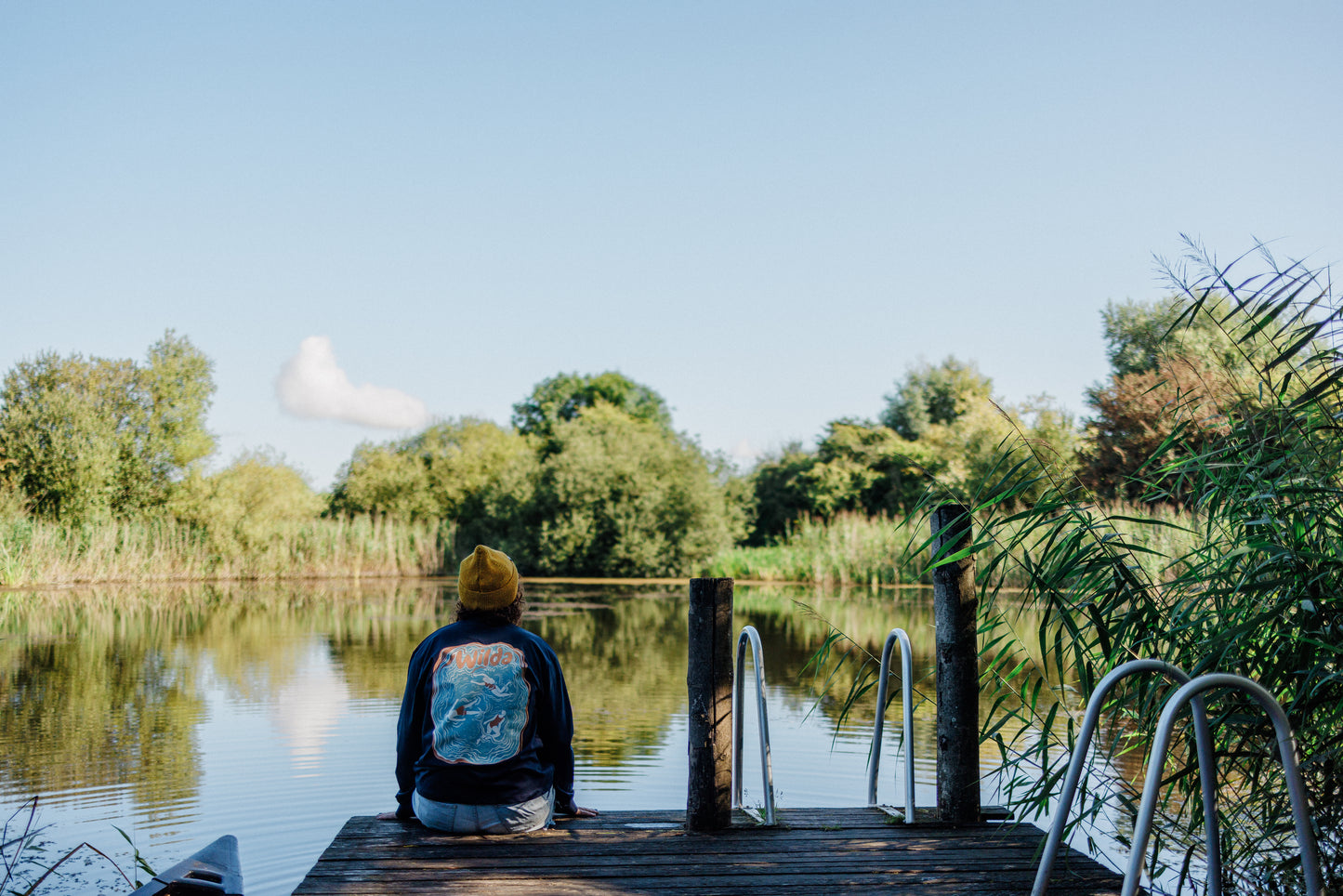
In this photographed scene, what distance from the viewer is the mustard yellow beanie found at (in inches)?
140

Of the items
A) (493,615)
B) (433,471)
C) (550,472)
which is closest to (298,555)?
(550,472)

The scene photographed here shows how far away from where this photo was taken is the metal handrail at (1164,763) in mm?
2061

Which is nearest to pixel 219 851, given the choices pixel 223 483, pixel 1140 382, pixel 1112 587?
pixel 1112 587

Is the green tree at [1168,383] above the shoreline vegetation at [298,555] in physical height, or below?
above

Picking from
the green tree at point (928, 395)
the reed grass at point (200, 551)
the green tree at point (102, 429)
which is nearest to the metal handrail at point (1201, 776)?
the reed grass at point (200, 551)

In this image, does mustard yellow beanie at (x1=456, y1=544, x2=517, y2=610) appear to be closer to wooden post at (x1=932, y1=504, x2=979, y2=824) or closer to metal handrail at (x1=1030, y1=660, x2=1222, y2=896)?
wooden post at (x1=932, y1=504, x2=979, y2=824)

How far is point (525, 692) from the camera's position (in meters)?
3.42

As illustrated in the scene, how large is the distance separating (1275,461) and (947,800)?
62.9 inches

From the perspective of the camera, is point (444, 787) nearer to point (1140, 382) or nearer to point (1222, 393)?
point (1222, 393)

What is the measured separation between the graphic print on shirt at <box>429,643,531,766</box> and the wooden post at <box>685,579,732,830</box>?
2.11ft

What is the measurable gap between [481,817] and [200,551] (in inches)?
956

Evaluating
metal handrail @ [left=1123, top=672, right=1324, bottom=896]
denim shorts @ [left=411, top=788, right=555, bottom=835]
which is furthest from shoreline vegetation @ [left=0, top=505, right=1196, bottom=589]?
metal handrail @ [left=1123, top=672, right=1324, bottom=896]

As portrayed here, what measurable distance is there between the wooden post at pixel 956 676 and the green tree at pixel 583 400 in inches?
1485

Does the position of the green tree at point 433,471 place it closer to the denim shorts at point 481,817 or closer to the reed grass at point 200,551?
the reed grass at point 200,551
